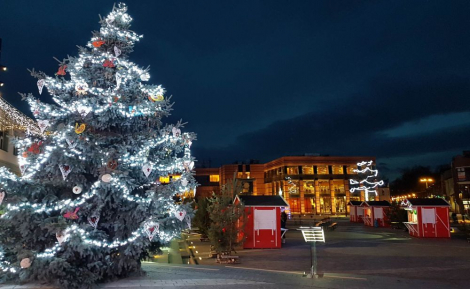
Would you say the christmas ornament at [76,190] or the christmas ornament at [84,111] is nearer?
the christmas ornament at [76,190]

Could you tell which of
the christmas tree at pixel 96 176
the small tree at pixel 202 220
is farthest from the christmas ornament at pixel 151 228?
the small tree at pixel 202 220

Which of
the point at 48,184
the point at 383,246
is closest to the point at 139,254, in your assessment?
the point at 48,184

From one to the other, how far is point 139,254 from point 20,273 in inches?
108

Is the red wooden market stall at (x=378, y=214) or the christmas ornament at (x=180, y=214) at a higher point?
the christmas ornament at (x=180, y=214)

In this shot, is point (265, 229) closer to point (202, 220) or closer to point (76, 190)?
point (202, 220)

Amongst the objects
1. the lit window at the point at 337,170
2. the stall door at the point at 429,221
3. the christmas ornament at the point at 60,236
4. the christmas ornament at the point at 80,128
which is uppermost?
the lit window at the point at 337,170

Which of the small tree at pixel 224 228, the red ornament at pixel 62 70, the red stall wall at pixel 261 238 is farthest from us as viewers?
the red stall wall at pixel 261 238

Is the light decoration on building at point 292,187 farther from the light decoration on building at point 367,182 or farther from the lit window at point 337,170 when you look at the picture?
the light decoration on building at point 367,182

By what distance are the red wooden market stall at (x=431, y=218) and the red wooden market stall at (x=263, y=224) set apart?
11.3 metres

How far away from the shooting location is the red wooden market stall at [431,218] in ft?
80.0

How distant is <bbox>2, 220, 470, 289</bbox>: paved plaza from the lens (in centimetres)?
955

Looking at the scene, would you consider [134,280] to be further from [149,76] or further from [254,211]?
[254,211]

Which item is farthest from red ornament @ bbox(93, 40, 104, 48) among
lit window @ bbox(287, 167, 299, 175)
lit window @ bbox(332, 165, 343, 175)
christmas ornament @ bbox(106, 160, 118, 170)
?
lit window @ bbox(332, 165, 343, 175)

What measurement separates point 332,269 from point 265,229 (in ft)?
22.3
